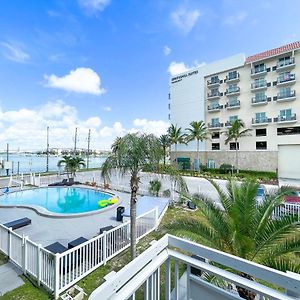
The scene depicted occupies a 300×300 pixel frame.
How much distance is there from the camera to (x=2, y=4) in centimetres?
938

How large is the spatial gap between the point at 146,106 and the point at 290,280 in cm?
2835

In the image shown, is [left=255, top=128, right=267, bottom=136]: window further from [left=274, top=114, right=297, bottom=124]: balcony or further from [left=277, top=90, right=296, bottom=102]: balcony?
[left=277, top=90, right=296, bottom=102]: balcony

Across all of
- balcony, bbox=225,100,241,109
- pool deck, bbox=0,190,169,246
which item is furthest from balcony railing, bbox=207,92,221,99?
pool deck, bbox=0,190,169,246

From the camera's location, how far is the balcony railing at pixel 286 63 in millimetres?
29375

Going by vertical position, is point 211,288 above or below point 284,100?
below

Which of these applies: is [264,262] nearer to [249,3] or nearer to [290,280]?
[290,280]

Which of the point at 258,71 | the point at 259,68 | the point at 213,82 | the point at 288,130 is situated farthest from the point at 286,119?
the point at 213,82

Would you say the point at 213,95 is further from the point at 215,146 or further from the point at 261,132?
the point at 261,132

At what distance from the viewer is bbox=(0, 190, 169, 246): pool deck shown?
9161mm

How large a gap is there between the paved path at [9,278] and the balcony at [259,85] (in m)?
36.2

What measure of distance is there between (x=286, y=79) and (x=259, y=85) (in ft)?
11.8

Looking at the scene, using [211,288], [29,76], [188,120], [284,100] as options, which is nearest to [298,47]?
[284,100]

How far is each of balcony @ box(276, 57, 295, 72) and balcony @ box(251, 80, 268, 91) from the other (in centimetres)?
239

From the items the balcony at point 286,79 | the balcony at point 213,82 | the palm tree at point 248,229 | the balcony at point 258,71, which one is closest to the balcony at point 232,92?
the balcony at point 213,82
